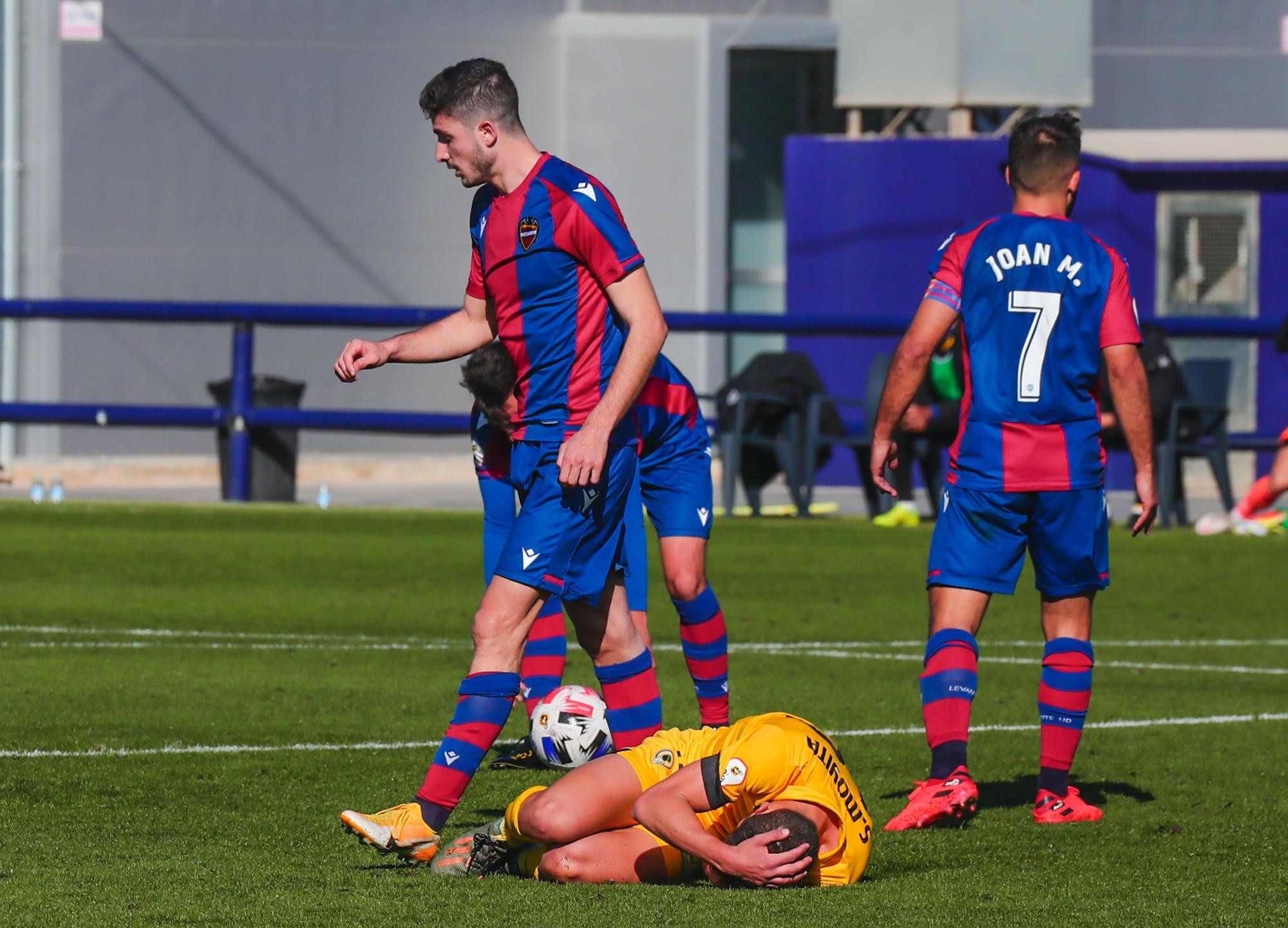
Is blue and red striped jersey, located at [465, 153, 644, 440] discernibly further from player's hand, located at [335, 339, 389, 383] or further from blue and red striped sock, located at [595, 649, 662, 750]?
blue and red striped sock, located at [595, 649, 662, 750]

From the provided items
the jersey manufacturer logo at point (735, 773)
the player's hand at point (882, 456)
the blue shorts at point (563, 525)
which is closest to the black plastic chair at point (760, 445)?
the player's hand at point (882, 456)

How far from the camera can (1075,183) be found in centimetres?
591

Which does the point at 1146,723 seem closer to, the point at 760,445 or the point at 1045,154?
the point at 1045,154

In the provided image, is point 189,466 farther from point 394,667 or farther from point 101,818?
point 101,818

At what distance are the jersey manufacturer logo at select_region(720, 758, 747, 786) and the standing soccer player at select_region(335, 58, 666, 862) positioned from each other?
66 centimetres

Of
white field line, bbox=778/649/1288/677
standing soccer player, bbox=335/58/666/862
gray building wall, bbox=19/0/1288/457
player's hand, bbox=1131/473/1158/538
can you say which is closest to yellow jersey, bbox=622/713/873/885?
standing soccer player, bbox=335/58/666/862

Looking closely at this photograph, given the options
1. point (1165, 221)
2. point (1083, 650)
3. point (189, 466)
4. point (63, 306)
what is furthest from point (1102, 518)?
point (189, 466)

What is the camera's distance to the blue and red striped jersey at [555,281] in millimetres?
5301

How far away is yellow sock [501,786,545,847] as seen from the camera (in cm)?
493

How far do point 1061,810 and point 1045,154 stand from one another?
1.86 m

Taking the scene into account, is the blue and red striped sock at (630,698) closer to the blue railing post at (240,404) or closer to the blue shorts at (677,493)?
the blue shorts at (677,493)

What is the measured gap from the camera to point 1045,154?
230 inches

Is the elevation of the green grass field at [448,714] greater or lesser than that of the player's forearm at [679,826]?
lesser

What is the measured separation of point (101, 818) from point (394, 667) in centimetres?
332
